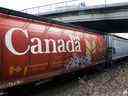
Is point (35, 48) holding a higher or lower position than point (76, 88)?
higher

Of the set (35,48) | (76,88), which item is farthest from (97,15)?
(35,48)

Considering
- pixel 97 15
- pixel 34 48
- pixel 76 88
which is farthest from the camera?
pixel 97 15

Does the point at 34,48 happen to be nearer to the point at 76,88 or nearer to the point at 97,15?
the point at 76,88

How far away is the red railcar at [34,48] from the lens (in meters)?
7.28

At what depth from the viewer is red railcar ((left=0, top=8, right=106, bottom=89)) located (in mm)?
7281

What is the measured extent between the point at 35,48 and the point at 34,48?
0.20 ft

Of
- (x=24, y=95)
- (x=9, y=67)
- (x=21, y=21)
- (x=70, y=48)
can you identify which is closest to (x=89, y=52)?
(x=70, y=48)

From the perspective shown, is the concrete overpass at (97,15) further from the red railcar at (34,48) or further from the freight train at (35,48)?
the red railcar at (34,48)

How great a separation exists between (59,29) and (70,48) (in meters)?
1.06

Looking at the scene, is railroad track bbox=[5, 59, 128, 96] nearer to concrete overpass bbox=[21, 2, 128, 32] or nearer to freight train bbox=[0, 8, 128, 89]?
freight train bbox=[0, 8, 128, 89]

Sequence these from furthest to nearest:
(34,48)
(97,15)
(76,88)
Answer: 1. (97,15)
2. (76,88)
3. (34,48)

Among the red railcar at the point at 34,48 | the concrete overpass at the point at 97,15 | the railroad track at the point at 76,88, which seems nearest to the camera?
the red railcar at the point at 34,48

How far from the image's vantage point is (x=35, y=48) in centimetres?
845

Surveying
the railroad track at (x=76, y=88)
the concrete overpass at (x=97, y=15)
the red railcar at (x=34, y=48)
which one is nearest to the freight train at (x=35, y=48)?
Answer: the red railcar at (x=34, y=48)
